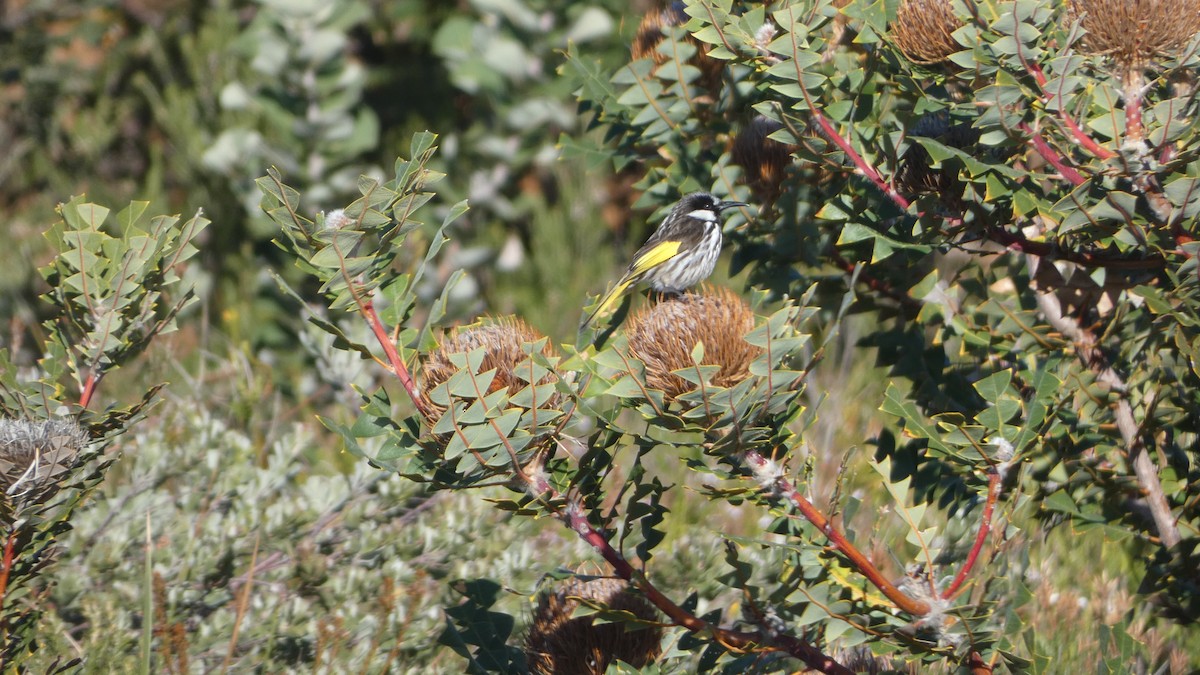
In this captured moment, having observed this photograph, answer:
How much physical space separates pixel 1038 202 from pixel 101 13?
17.8 ft

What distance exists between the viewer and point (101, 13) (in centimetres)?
609

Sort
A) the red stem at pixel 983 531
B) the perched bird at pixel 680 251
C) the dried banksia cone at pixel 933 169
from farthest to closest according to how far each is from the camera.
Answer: the perched bird at pixel 680 251 → the dried banksia cone at pixel 933 169 → the red stem at pixel 983 531

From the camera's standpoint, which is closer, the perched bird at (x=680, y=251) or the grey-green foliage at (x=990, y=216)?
the grey-green foliage at (x=990, y=216)

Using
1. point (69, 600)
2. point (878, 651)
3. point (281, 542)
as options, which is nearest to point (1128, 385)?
point (878, 651)

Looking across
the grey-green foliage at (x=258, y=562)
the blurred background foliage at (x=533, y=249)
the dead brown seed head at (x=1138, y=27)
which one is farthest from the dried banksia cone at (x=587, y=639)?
the dead brown seed head at (x=1138, y=27)

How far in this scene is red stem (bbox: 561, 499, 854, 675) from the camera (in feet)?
6.78

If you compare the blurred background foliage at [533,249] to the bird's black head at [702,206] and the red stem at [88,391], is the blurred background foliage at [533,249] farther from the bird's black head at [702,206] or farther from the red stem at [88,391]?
the red stem at [88,391]

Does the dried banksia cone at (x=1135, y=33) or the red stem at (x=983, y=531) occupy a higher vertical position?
the dried banksia cone at (x=1135, y=33)

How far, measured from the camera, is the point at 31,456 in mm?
2158

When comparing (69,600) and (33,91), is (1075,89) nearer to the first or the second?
(69,600)

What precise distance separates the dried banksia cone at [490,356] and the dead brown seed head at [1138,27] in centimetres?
119

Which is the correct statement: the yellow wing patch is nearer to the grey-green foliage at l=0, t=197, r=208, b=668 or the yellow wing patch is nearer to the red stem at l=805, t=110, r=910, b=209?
the red stem at l=805, t=110, r=910, b=209

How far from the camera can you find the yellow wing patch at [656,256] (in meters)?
3.41

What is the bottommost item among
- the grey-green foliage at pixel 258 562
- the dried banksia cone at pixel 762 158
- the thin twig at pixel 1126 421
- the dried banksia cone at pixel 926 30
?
the grey-green foliage at pixel 258 562
